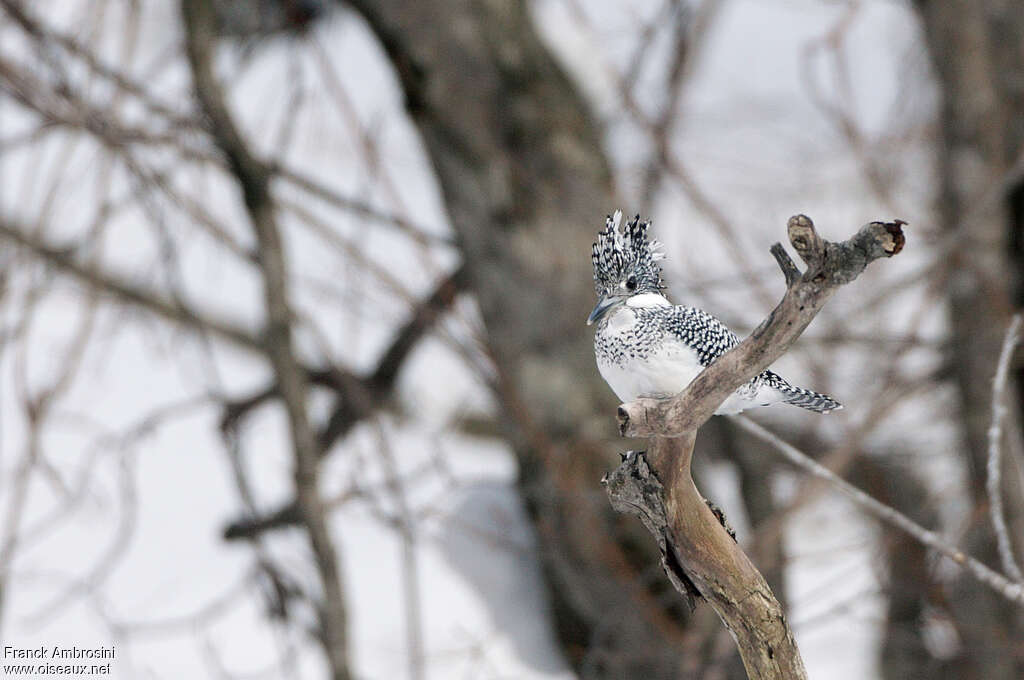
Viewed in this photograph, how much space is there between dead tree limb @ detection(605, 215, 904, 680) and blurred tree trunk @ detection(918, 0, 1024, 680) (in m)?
2.38

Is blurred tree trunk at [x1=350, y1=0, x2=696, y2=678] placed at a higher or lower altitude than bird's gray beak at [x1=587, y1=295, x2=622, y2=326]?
higher

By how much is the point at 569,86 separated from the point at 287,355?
4.89 ft

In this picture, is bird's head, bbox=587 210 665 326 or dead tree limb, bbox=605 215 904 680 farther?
bird's head, bbox=587 210 665 326

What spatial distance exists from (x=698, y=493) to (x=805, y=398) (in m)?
0.18

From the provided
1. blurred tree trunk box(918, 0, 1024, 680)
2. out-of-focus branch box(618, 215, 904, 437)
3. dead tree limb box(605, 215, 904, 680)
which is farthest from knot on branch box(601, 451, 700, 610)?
blurred tree trunk box(918, 0, 1024, 680)

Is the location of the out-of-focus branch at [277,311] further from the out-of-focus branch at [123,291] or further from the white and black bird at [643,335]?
the white and black bird at [643,335]

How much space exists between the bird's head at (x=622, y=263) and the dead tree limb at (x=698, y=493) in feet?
0.55

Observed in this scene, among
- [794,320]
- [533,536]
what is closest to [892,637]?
[533,536]

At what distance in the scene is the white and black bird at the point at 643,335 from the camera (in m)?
1.22

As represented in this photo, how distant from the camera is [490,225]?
11.4ft

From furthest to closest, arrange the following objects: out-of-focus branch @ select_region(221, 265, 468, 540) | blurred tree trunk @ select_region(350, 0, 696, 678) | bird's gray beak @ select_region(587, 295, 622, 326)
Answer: blurred tree trunk @ select_region(350, 0, 696, 678) < out-of-focus branch @ select_region(221, 265, 468, 540) < bird's gray beak @ select_region(587, 295, 622, 326)

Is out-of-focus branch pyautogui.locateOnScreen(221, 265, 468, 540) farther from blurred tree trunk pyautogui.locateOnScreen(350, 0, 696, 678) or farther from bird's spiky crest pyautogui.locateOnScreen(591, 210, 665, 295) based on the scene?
bird's spiky crest pyautogui.locateOnScreen(591, 210, 665, 295)

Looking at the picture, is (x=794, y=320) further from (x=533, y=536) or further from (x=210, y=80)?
(x=533, y=536)

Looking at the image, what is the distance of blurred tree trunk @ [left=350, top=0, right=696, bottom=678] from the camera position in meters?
3.38
